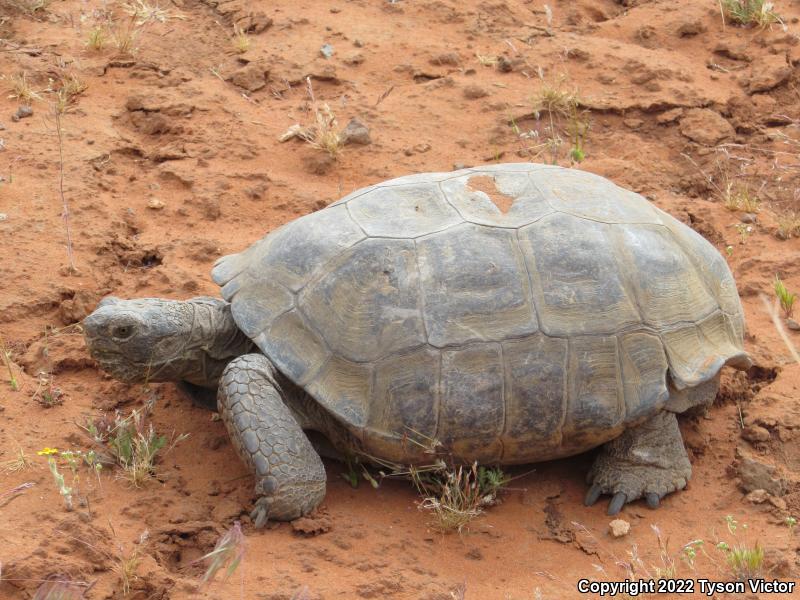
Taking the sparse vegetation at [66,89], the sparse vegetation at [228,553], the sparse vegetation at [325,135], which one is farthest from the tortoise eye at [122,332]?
the sparse vegetation at [66,89]

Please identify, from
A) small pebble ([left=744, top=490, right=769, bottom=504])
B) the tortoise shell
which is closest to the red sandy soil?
small pebble ([left=744, top=490, right=769, bottom=504])

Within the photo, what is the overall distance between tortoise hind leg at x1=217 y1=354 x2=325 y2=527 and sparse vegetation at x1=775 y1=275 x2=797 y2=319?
2826mm

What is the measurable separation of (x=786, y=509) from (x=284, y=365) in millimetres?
2256

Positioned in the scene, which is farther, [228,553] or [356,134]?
[356,134]

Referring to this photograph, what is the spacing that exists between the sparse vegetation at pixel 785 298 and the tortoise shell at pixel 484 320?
1041 mm

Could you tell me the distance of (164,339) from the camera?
14.6 ft

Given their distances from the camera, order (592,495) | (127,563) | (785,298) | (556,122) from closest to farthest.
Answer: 1. (127,563)
2. (592,495)
3. (785,298)
4. (556,122)

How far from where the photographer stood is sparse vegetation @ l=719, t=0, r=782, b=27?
834 centimetres

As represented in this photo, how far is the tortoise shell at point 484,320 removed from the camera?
4113mm

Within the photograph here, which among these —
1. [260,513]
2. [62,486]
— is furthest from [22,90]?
[260,513]

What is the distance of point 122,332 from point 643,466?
240 cm

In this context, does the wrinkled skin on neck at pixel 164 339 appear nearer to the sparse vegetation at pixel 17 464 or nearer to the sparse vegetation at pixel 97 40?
the sparse vegetation at pixel 17 464

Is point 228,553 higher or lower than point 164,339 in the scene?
higher

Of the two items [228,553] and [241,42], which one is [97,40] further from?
[228,553]
